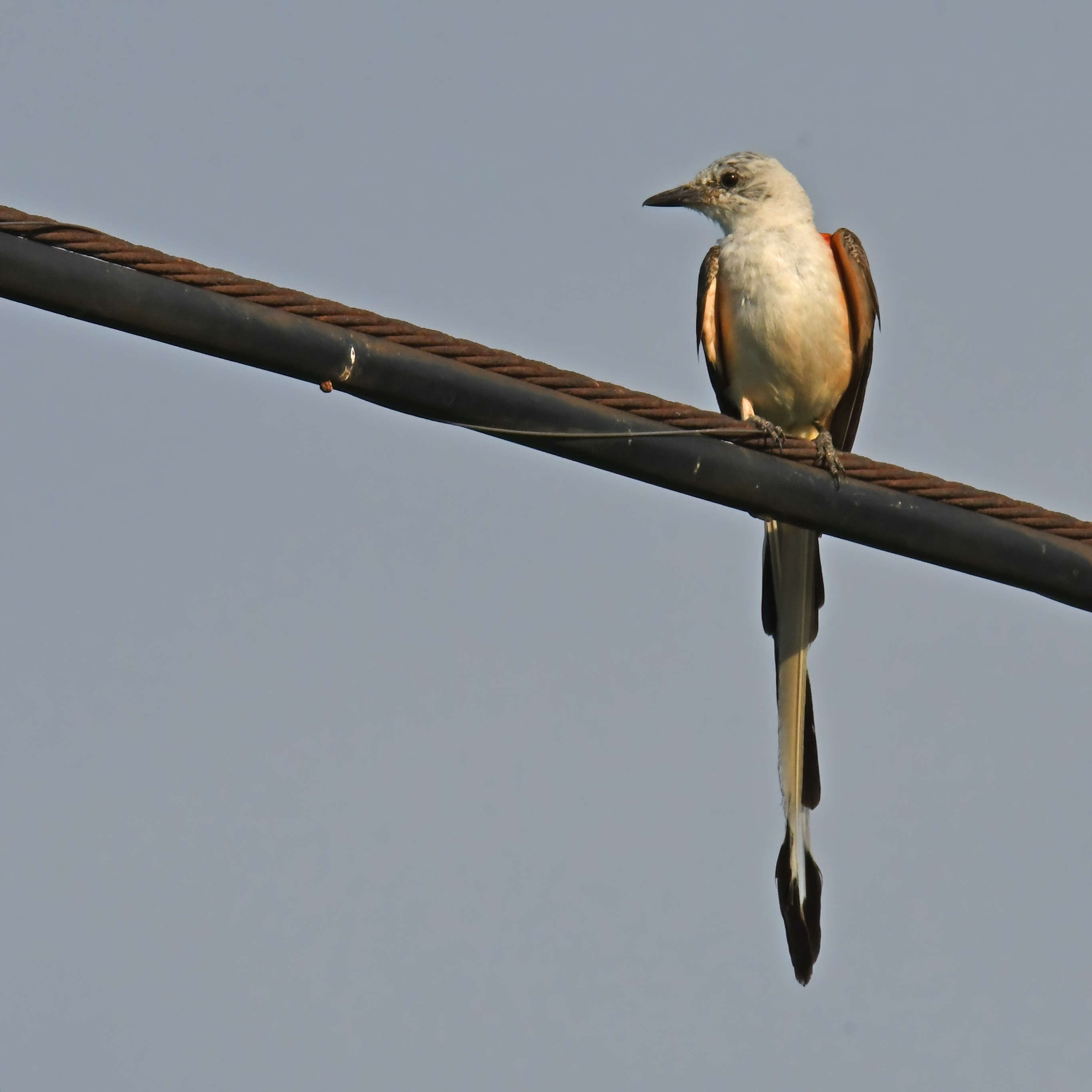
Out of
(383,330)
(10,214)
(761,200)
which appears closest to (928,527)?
(383,330)

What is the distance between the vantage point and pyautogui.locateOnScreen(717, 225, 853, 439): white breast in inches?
259

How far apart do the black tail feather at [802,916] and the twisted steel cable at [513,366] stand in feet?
6.18

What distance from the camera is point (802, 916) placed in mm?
5469

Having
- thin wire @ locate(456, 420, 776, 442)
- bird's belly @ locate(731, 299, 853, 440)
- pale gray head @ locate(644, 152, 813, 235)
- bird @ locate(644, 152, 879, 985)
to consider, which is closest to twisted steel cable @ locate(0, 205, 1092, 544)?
thin wire @ locate(456, 420, 776, 442)

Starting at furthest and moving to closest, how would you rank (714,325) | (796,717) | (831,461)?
(714,325)
(796,717)
(831,461)

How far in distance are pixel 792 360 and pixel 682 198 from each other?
1.35 m

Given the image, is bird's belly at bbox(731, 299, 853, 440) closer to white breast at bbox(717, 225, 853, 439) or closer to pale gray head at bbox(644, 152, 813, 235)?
white breast at bbox(717, 225, 853, 439)

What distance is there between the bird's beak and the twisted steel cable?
11.2 feet

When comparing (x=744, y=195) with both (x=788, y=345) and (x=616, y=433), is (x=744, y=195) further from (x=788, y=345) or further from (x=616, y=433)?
(x=616, y=433)

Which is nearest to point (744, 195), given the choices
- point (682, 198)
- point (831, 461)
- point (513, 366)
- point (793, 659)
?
point (682, 198)

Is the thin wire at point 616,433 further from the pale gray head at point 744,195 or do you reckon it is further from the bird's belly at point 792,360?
the pale gray head at point 744,195

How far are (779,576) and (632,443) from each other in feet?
7.78

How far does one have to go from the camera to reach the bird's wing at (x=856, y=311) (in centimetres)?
678

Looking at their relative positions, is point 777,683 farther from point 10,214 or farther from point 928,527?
point 10,214
